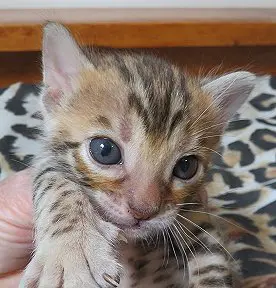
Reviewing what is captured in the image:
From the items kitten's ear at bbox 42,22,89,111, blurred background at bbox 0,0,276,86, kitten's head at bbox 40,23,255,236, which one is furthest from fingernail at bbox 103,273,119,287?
blurred background at bbox 0,0,276,86

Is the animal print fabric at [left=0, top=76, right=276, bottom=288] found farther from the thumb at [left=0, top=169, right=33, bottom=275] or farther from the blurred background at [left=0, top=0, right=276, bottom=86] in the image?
the blurred background at [left=0, top=0, right=276, bottom=86]

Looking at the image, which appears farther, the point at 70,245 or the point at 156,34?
the point at 156,34

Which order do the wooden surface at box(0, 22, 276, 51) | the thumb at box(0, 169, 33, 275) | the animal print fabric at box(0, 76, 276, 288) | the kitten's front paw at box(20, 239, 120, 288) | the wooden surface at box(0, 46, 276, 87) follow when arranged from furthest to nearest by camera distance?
the wooden surface at box(0, 46, 276, 87)
the wooden surface at box(0, 22, 276, 51)
the animal print fabric at box(0, 76, 276, 288)
the thumb at box(0, 169, 33, 275)
the kitten's front paw at box(20, 239, 120, 288)

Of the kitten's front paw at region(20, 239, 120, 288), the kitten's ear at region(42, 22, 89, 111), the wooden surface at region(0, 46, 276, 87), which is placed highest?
the wooden surface at region(0, 46, 276, 87)

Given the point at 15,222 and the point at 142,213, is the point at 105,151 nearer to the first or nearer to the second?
the point at 142,213

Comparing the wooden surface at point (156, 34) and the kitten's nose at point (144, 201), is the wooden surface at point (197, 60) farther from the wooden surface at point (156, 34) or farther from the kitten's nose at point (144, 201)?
the kitten's nose at point (144, 201)

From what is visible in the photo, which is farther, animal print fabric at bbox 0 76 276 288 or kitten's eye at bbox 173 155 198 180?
animal print fabric at bbox 0 76 276 288

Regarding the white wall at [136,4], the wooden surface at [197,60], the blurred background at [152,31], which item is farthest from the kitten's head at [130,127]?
the white wall at [136,4]

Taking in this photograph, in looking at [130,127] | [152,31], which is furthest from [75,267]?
[152,31]
